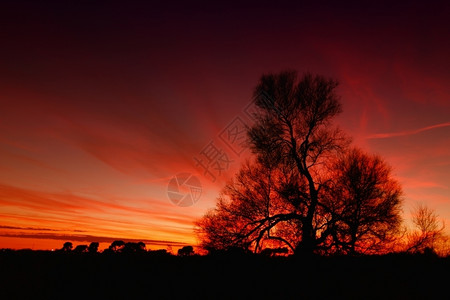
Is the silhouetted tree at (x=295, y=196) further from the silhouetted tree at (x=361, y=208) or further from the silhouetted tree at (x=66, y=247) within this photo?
the silhouetted tree at (x=66, y=247)

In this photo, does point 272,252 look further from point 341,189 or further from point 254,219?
point 341,189

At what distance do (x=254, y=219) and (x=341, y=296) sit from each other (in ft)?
25.3

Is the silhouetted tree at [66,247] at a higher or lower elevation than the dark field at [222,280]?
higher

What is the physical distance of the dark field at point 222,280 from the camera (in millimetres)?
5500

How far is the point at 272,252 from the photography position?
41.8 ft

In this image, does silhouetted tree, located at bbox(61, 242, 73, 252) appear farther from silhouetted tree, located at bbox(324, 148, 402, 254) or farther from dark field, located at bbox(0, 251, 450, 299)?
silhouetted tree, located at bbox(324, 148, 402, 254)

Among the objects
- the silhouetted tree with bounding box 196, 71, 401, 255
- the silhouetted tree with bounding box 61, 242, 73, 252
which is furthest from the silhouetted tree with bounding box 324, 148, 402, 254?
the silhouetted tree with bounding box 61, 242, 73, 252

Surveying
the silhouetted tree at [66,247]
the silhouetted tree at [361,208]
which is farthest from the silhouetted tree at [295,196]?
the silhouetted tree at [66,247]

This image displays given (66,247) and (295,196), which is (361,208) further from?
(66,247)

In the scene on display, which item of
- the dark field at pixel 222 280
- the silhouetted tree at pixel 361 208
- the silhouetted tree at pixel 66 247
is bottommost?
the dark field at pixel 222 280

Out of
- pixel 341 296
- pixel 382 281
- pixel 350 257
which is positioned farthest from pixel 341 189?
pixel 341 296

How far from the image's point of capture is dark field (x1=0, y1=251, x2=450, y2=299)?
5500 mm

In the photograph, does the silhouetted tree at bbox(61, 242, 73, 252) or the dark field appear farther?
the silhouetted tree at bbox(61, 242, 73, 252)

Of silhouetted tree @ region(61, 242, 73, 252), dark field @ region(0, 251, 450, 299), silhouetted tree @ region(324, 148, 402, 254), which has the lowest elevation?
dark field @ region(0, 251, 450, 299)
